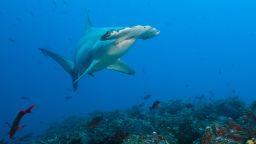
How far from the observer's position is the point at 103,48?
870 cm

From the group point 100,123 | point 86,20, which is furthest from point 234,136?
point 86,20

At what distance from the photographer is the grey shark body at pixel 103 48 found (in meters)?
7.31

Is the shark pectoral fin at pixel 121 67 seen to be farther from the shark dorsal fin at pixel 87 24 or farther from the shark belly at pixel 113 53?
the shark dorsal fin at pixel 87 24

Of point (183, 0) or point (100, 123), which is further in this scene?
point (183, 0)

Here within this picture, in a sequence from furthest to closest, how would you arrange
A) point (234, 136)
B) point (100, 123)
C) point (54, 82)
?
point (54, 82) → point (100, 123) → point (234, 136)

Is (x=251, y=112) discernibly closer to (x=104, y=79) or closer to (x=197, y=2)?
(x=104, y=79)

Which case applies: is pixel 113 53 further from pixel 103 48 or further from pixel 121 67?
pixel 121 67

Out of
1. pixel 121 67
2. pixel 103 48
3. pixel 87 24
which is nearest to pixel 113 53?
pixel 103 48

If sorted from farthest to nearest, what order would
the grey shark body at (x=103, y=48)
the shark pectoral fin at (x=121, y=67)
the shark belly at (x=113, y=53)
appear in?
the shark pectoral fin at (x=121, y=67) → the shark belly at (x=113, y=53) → the grey shark body at (x=103, y=48)

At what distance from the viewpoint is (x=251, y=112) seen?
5.96 m

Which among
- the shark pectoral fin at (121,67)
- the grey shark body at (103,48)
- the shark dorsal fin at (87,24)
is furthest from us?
the shark dorsal fin at (87,24)

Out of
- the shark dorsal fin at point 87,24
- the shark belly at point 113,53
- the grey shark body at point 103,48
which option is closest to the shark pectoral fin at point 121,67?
the grey shark body at point 103,48

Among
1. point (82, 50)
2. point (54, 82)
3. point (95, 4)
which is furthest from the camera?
point (95, 4)

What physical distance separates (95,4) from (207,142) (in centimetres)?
16248
